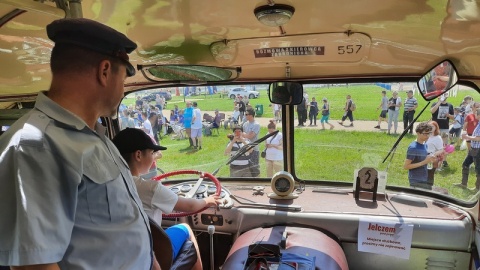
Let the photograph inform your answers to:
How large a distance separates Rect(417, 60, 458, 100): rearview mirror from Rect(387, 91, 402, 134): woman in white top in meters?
0.19

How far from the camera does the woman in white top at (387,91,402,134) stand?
2.96 metres

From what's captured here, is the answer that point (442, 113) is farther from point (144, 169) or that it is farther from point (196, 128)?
point (144, 169)

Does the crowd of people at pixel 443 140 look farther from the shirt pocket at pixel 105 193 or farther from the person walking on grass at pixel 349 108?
the shirt pocket at pixel 105 193

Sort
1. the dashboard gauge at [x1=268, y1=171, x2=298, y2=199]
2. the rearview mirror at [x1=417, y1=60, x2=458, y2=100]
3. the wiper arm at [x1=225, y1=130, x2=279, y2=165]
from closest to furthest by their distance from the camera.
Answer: the rearview mirror at [x1=417, y1=60, x2=458, y2=100]
the dashboard gauge at [x1=268, y1=171, x2=298, y2=199]
the wiper arm at [x1=225, y1=130, x2=279, y2=165]

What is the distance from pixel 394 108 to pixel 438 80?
0.44 m

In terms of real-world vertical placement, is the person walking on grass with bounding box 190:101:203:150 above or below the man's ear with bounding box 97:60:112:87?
below

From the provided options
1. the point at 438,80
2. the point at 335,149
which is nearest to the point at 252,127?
the point at 335,149

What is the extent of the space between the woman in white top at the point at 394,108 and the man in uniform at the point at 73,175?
244 centimetres

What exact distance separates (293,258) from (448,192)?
167 cm

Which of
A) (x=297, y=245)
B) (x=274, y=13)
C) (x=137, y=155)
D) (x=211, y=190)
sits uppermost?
(x=274, y=13)

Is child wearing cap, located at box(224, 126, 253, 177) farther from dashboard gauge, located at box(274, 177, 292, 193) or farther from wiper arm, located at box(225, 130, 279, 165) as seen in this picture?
dashboard gauge, located at box(274, 177, 292, 193)

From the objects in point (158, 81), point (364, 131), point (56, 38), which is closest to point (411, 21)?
point (364, 131)

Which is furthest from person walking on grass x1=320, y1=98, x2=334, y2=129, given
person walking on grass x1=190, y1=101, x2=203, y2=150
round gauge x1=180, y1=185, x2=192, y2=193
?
round gauge x1=180, y1=185, x2=192, y2=193

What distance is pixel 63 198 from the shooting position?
0.92 metres
